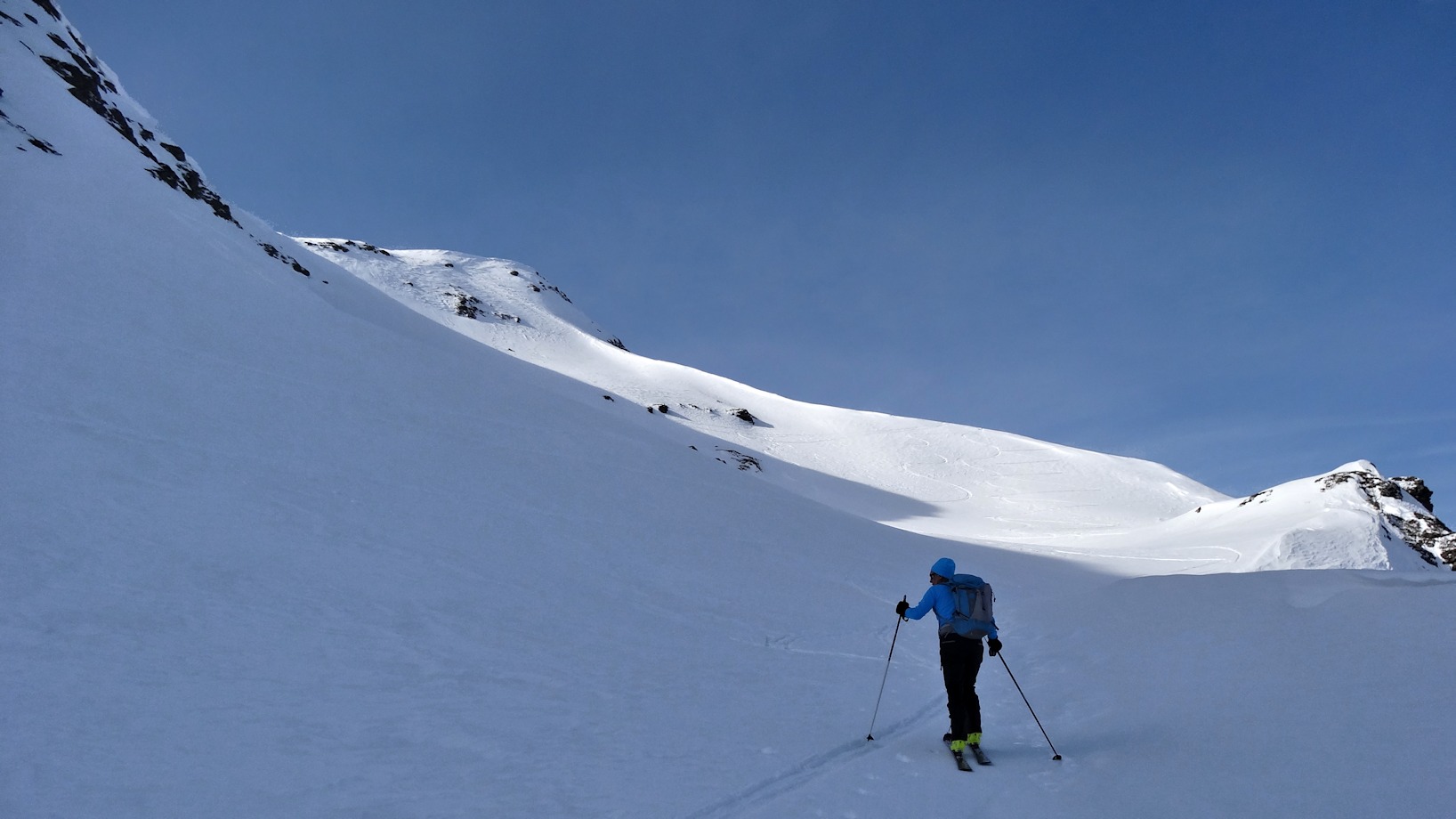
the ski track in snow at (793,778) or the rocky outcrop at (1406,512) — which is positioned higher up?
the rocky outcrop at (1406,512)

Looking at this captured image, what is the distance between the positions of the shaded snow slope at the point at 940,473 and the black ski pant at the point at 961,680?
20547mm

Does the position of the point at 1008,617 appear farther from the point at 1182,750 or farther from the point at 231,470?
the point at 231,470

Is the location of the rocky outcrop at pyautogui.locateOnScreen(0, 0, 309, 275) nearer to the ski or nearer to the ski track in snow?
the ski track in snow

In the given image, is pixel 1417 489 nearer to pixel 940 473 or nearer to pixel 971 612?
pixel 940 473

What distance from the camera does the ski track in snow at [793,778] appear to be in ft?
16.7

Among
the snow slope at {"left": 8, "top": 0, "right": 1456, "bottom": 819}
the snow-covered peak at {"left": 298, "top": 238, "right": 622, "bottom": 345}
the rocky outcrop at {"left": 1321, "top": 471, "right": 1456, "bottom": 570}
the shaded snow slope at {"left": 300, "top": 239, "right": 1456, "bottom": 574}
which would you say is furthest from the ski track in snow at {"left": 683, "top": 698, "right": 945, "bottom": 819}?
the snow-covered peak at {"left": 298, "top": 238, "right": 622, "bottom": 345}

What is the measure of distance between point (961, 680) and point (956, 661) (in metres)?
0.18

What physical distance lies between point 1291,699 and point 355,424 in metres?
14.8

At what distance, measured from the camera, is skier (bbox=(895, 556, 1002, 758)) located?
6.45 m

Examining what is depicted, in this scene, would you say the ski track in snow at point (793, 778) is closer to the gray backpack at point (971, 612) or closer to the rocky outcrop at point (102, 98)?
the gray backpack at point (971, 612)

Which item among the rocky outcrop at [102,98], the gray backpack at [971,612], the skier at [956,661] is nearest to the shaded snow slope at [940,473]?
the gray backpack at [971,612]

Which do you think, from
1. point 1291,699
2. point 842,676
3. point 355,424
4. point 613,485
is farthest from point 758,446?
point 1291,699

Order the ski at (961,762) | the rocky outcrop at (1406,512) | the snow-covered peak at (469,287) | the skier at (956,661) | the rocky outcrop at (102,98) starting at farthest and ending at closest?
1. the snow-covered peak at (469,287)
2. the rocky outcrop at (1406,512)
3. the rocky outcrop at (102,98)
4. the skier at (956,661)
5. the ski at (961,762)

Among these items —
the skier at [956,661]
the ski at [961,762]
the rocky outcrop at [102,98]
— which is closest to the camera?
the ski at [961,762]
